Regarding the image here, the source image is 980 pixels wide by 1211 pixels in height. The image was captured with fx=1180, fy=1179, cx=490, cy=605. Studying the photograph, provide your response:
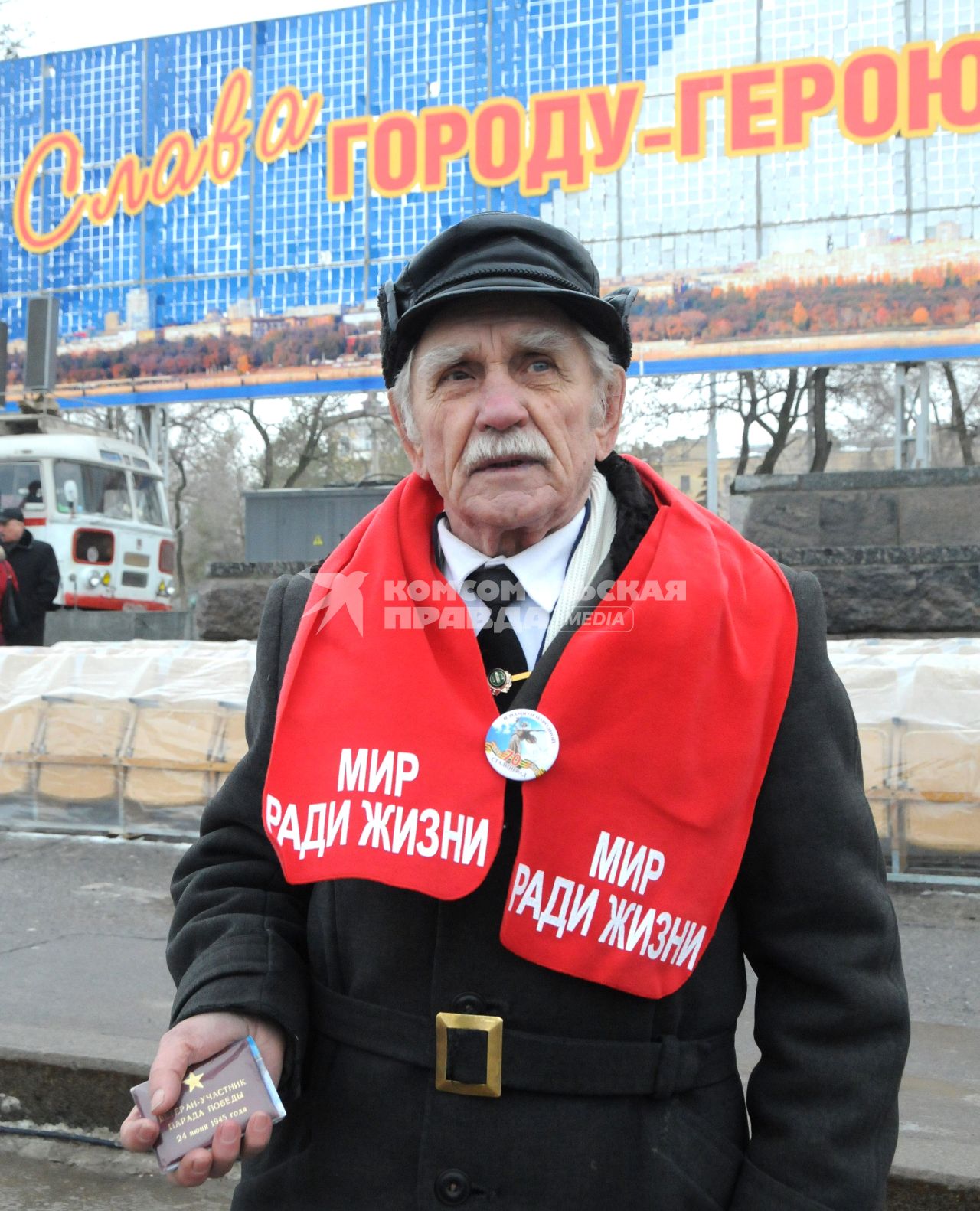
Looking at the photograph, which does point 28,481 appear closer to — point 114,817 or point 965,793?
point 114,817

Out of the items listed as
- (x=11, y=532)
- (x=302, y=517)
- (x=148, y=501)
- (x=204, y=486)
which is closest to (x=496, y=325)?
(x=11, y=532)

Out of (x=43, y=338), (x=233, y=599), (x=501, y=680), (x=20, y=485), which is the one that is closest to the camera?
(x=501, y=680)

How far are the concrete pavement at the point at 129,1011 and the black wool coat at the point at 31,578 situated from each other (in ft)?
16.1

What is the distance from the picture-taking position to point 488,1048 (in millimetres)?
1472

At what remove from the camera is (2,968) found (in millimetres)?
4344

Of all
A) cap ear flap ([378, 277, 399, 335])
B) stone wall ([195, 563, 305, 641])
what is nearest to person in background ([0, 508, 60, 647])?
stone wall ([195, 563, 305, 641])

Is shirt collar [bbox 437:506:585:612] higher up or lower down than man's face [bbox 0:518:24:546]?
lower down

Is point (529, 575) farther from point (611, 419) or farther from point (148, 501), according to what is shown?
point (148, 501)

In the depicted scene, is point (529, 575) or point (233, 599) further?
point (233, 599)

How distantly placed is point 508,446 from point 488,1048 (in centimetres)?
81

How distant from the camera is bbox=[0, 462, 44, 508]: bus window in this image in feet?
54.2

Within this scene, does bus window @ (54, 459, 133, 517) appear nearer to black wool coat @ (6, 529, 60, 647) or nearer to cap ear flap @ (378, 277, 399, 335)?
black wool coat @ (6, 529, 60, 647)

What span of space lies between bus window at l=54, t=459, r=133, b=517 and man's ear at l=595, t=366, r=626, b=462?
16.0 m

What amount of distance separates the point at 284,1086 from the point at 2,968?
3.25 meters
